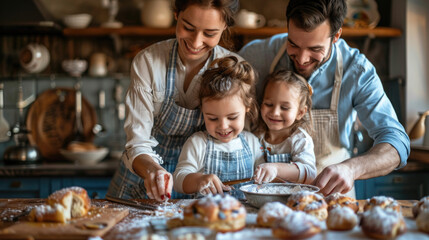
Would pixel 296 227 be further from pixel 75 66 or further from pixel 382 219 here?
pixel 75 66

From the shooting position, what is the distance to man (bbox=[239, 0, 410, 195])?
181cm

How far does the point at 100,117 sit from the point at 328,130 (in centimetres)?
226

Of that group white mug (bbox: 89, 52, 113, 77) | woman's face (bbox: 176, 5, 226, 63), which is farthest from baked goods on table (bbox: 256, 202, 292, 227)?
white mug (bbox: 89, 52, 113, 77)

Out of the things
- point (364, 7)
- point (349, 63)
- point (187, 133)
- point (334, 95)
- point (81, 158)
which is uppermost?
point (364, 7)

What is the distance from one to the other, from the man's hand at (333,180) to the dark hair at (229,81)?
0.43 metres

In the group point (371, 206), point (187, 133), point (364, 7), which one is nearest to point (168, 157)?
point (187, 133)

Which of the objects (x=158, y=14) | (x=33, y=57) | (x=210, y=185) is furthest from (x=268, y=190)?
(x=33, y=57)

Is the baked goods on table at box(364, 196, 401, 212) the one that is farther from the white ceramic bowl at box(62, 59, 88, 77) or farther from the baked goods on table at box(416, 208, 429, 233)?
the white ceramic bowl at box(62, 59, 88, 77)

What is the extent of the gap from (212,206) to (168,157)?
755 mm

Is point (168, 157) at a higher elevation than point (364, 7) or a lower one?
lower

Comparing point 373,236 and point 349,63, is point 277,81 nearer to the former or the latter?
point 349,63

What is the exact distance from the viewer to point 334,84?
2.04 m

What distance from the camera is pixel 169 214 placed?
145 cm

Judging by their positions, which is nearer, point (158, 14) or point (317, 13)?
point (317, 13)
